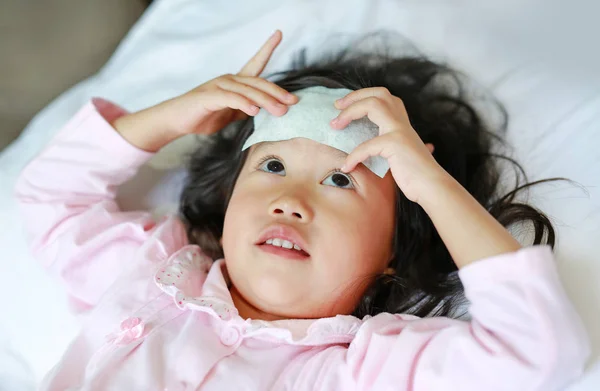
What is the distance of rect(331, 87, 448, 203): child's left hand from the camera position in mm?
884

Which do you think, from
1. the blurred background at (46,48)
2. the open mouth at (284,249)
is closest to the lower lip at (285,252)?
the open mouth at (284,249)

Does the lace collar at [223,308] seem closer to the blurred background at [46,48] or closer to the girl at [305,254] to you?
the girl at [305,254]

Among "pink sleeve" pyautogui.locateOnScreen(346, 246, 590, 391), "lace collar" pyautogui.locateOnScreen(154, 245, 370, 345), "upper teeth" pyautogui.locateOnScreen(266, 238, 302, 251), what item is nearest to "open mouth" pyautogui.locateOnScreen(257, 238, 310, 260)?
"upper teeth" pyautogui.locateOnScreen(266, 238, 302, 251)

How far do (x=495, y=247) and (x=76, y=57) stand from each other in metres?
1.12

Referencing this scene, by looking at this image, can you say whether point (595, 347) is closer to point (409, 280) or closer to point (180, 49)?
point (409, 280)

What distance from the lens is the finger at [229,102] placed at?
3.40 ft

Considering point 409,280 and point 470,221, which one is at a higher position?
point 470,221

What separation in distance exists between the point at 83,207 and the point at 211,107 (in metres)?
0.31

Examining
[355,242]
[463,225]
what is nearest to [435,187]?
[463,225]

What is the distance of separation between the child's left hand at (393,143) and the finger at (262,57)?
212 mm

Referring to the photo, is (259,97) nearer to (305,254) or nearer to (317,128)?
(317,128)

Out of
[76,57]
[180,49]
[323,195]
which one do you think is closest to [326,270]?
[323,195]

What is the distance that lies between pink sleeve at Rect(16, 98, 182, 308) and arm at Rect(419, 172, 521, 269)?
1.80ft

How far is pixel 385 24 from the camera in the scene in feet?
4.56
